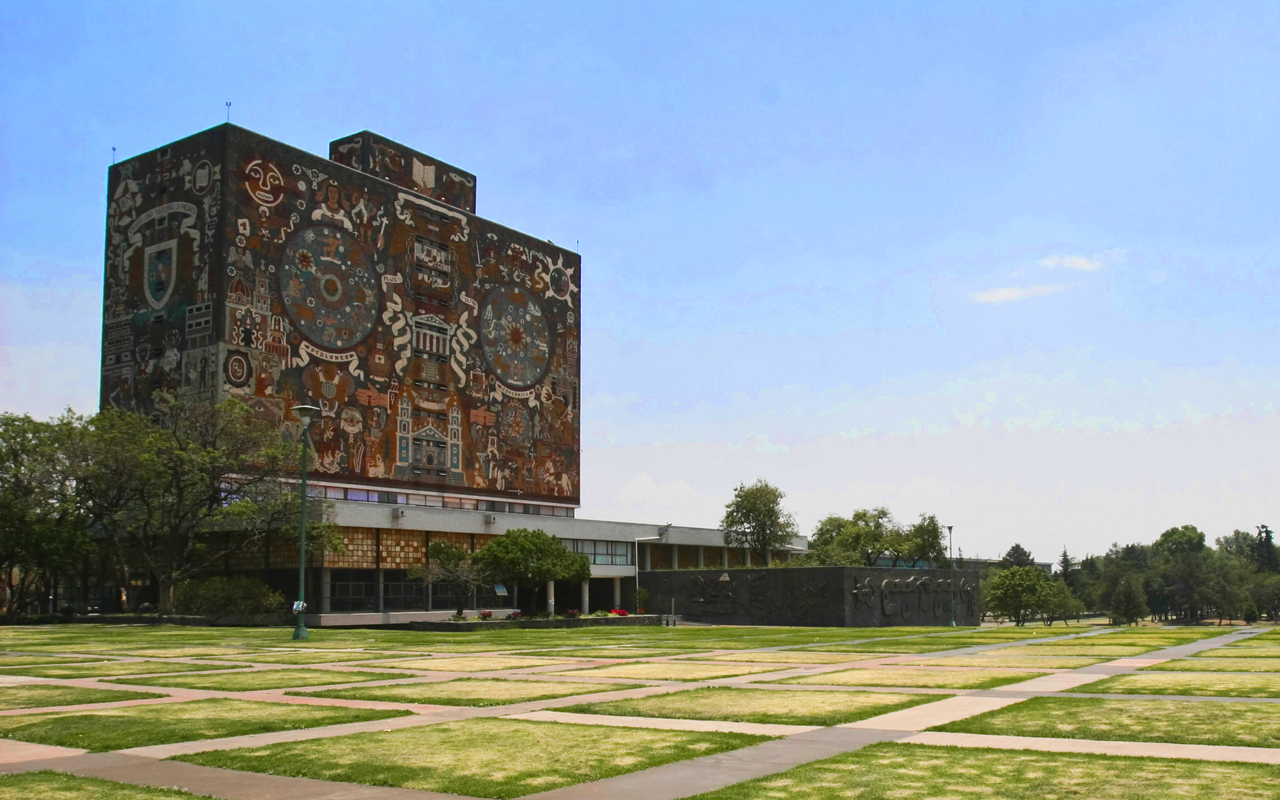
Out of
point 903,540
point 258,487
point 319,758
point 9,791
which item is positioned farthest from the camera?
point 903,540

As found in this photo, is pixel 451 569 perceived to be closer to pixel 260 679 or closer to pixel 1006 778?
pixel 260 679

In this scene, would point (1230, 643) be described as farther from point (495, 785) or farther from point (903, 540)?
point (903, 540)

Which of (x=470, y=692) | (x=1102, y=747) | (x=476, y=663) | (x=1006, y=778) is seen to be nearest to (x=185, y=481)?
(x=476, y=663)

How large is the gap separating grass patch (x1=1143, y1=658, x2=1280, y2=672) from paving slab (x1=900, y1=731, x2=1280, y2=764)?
510 inches

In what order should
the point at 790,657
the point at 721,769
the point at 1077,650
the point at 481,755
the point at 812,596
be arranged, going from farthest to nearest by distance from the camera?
the point at 812,596
the point at 1077,650
the point at 790,657
the point at 481,755
the point at 721,769

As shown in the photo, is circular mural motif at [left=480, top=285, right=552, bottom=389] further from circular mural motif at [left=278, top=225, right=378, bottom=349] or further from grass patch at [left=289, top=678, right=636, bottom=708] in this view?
grass patch at [left=289, top=678, right=636, bottom=708]

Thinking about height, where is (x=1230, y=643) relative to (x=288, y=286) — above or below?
below

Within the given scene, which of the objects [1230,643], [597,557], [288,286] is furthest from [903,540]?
[1230,643]

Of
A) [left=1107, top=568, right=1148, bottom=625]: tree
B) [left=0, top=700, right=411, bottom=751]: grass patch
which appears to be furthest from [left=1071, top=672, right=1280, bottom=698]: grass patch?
[left=1107, top=568, right=1148, bottom=625]: tree

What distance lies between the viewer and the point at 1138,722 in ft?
49.4

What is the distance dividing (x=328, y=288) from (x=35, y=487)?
22094 millimetres

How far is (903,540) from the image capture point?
124 meters

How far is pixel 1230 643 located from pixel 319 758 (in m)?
35.6

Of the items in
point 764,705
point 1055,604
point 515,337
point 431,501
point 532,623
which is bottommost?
point 1055,604
